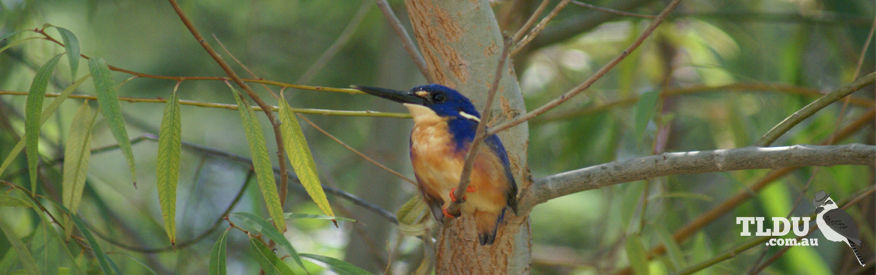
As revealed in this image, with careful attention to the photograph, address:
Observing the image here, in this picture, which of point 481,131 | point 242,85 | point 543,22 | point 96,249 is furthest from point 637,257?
point 96,249

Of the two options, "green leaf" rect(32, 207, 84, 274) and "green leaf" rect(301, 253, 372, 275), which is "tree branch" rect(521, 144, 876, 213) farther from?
"green leaf" rect(32, 207, 84, 274)

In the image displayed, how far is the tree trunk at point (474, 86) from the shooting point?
1.80 meters

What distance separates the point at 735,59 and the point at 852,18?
2.54 feet

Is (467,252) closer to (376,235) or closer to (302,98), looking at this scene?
(376,235)

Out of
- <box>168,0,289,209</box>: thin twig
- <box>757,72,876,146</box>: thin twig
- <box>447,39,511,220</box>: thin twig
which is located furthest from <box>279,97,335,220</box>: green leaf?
<box>757,72,876,146</box>: thin twig

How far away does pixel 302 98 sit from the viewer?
13.7 ft

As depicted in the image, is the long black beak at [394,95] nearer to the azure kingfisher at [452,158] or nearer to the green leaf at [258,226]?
the azure kingfisher at [452,158]

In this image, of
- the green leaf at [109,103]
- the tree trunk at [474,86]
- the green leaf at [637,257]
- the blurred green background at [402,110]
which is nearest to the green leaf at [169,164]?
the green leaf at [109,103]

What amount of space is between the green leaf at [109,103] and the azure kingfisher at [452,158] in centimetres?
49

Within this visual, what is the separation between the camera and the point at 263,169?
1523mm

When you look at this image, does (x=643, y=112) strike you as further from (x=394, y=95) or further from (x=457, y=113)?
(x=394, y=95)

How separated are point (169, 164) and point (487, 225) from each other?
68cm

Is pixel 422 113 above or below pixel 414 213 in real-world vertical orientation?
above

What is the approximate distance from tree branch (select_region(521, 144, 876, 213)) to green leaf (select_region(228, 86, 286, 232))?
1.74 feet
